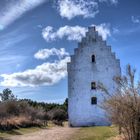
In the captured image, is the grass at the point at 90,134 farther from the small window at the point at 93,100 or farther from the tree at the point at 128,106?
the small window at the point at 93,100

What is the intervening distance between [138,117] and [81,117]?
3289cm

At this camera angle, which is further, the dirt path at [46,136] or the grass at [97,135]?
the dirt path at [46,136]

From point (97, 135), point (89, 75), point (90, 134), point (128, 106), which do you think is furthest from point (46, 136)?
point (89, 75)

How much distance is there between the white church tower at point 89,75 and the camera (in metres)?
47.3

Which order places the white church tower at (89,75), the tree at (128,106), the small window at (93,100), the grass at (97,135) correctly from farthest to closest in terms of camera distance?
1. the small window at (93,100)
2. the white church tower at (89,75)
3. the grass at (97,135)
4. the tree at (128,106)

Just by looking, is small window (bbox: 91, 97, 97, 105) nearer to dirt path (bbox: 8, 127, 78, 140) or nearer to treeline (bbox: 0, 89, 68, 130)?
treeline (bbox: 0, 89, 68, 130)

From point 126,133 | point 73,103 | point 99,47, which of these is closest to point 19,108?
point 73,103

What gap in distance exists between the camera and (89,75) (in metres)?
47.4

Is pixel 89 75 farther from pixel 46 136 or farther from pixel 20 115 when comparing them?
pixel 46 136

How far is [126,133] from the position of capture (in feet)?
52.5

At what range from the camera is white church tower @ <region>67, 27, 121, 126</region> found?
47.3m

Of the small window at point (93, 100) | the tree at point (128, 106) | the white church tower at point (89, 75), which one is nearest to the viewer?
the tree at point (128, 106)

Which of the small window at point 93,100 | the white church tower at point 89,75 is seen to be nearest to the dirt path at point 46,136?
the white church tower at point 89,75

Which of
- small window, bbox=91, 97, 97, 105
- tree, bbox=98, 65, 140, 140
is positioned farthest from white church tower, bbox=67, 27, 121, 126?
tree, bbox=98, 65, 140, 140
